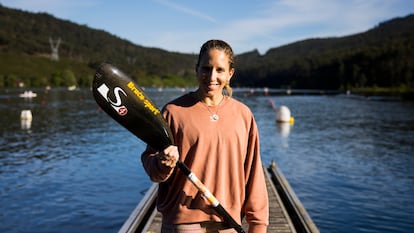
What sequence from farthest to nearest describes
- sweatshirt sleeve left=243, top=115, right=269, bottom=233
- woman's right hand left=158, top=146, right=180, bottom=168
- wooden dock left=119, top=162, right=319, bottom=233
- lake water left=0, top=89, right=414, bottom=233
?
lake water left=0, top=89, right=414, bottom=233 < wooden dock left=119, top=162, right=319, bottom=233 < sweatshirt sleeve left=243, top=115, right=269, bottom=233 < woman's right hand left=158, top=146, right=180, bottom=168

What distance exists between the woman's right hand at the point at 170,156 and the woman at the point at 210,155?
0.10 feet

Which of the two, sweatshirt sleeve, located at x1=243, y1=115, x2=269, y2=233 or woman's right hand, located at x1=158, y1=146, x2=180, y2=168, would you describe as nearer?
woman's right hand, located at x1=158, y1=146, x2=180, y2=168

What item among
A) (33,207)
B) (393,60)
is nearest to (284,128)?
(33,207)

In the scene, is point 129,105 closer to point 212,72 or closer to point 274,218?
point 212,72

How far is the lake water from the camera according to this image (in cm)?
1142

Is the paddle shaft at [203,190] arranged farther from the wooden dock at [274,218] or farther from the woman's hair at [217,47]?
the wooden dock at [274,218]

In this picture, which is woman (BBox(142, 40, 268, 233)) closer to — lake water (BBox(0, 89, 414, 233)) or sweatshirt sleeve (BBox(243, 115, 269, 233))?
sweatshirt sleeve (BBox(243, 115, 269, 233))

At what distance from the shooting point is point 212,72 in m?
2.78

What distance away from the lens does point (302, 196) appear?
13297mm

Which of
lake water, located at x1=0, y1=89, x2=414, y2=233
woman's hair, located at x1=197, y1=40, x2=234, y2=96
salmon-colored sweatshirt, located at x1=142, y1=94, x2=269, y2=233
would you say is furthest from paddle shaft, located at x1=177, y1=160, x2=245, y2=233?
lake water, located at x1=0, y1=89, x2=414, y2=233

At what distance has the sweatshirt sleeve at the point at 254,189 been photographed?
290 cm

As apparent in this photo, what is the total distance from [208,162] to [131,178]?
13.6 m

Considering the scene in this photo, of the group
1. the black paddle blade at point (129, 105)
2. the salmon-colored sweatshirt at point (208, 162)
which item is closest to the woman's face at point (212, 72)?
the salmon-colored sweatshirt at point (208, 162)

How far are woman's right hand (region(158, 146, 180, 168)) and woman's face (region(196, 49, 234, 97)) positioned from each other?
1.56 ft
